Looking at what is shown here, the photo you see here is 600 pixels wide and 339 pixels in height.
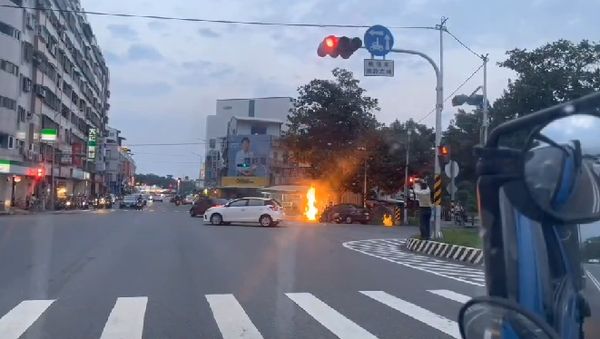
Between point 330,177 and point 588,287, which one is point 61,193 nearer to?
point 330,177

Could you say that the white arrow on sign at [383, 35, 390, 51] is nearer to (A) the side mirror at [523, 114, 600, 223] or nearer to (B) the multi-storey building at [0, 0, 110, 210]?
(A) the side mirror at [523, 114, 600, 223]

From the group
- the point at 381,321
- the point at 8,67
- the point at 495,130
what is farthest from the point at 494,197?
the point at 8,67

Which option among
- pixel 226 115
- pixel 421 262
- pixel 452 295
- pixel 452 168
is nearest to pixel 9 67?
pixel 452 168

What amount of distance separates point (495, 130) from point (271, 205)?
3221 centimetres

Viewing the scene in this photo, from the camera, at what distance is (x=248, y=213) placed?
35.4 metres

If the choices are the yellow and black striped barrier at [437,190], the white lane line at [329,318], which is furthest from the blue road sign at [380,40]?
the white lane line at [329,318]

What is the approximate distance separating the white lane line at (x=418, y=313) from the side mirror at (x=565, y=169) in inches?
201

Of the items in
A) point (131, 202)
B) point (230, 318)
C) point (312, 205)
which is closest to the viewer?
point (230, 318)

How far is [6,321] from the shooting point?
29.5ft

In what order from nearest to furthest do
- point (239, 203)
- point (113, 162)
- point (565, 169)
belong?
point (565, 169)
point (239, 203)
point (113, 162)

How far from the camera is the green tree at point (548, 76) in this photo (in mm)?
26688

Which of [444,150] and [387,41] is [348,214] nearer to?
[444,150]

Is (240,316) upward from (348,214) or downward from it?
downward

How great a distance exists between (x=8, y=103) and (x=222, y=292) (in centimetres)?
4593
